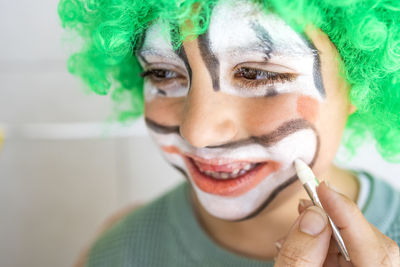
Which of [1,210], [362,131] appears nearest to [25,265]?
[1,210]

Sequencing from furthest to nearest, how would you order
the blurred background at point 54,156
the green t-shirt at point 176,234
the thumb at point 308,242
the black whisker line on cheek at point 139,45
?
the blurred background at point 54,156
the green t-shirt at point 176,234
the black whisker line on cheek at point 139,45
the thumb at point 308,242

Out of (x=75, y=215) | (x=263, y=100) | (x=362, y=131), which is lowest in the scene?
(x=75, y=215)

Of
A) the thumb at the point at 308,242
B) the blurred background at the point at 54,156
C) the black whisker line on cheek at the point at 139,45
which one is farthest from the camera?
the blurred background at the point at 54,156

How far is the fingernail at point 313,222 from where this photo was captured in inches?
23.2

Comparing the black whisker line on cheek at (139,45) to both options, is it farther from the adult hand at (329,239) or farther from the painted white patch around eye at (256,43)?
the adult hand at (329,239)

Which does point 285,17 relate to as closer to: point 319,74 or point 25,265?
point 319,74

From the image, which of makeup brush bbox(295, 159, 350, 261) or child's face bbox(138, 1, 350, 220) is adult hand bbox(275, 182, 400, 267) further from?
child's face bbox(138, 1, 350, 220)

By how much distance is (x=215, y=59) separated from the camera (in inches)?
25.1

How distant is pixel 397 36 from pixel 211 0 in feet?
0.85

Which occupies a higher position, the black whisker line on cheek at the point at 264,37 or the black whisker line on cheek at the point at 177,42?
the black whisker line on cheek at the point at 264,37

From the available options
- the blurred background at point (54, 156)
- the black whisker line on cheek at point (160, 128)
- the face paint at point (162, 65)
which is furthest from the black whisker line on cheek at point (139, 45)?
the blurred background at point (54, 156)

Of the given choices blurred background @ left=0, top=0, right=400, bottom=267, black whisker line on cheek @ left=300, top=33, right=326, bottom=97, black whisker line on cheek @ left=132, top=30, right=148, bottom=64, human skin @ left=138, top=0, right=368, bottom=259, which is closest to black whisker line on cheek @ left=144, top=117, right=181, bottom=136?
human skin @ left=138, top=0, right=368, bottom=259

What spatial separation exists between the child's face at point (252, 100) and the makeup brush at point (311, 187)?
3 cm

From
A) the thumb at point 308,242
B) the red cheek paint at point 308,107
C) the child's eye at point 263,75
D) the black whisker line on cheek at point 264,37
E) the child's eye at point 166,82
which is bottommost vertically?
the thumb at point 308,242
